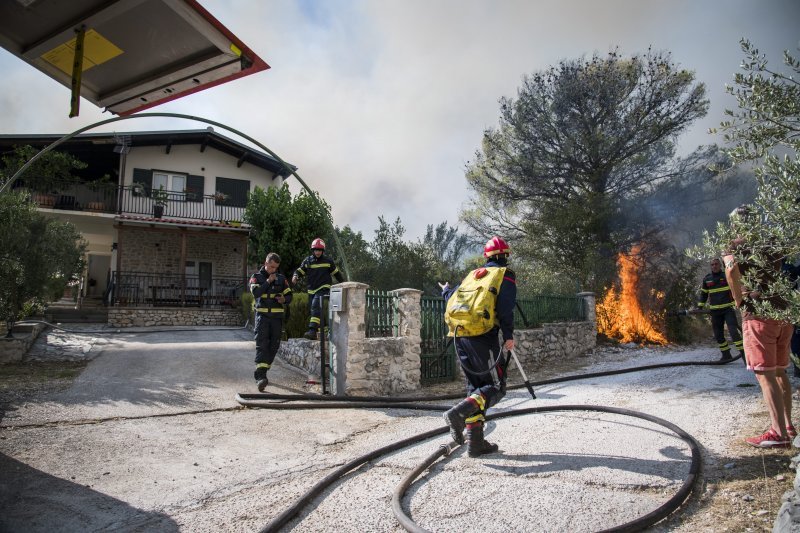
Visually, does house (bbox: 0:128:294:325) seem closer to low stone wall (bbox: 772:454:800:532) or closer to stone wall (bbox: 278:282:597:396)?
stone wall (bbox: 278:282:597:396)

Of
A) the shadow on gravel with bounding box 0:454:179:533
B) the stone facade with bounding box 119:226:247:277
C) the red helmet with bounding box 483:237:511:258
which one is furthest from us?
the stone facade with bounding box 119:226:247:277

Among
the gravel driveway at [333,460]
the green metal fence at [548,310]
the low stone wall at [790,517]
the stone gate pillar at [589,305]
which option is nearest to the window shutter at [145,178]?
the gravel driveway at [333,460]

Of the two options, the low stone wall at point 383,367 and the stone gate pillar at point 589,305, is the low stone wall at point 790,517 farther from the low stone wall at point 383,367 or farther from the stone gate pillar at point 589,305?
the stone gate pillar at point 589,305

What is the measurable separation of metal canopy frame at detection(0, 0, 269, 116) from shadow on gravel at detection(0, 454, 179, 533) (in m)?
2.75

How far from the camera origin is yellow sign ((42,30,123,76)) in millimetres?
2762

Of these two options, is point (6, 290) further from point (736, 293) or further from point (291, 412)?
Answer: point (736, 293)

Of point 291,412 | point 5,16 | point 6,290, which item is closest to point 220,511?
point 291,412

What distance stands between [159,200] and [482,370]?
759 inches

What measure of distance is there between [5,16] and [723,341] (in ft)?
35.1

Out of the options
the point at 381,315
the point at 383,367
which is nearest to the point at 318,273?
the point at 381,315

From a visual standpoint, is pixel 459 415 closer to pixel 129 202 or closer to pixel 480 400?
pixel 480 400

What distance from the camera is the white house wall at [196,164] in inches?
814

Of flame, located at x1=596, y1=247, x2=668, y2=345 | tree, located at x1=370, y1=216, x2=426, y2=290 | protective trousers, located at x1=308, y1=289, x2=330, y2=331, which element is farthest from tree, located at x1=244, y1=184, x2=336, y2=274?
flame, located at x1=596, y1=247, x2=668, y2=345

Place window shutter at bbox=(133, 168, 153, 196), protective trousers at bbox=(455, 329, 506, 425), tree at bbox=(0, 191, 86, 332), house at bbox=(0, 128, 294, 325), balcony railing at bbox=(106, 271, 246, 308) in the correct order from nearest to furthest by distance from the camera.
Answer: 1. protective trousers at bbox=(455, 329, 506, 425)
2. tree at bbox=(0, 191, 86, 332)
3. balcony railing at bbox=(106, 271, 246, 308)
4. house at bbox=(0, 128, 294, 325)
5. window shutter at bbox=(133, 168, 153, 196)
